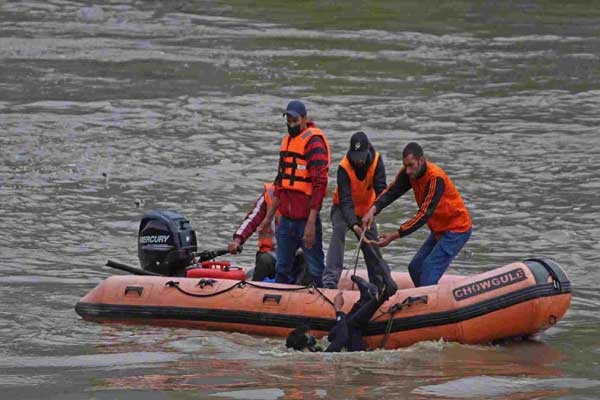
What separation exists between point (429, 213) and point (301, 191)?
3.64 feet

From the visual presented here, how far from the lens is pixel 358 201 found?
10.9 metres

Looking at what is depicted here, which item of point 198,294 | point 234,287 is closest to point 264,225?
point 234,287

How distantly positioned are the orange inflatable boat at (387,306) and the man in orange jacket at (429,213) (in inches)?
9.0

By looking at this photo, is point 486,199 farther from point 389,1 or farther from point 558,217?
point 389,1

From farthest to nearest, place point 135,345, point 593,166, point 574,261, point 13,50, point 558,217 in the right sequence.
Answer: point 13,50 < point 593,166 < point 558,217 < point 574,261 < point 135,345

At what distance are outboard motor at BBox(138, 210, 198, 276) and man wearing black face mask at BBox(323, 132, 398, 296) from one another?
1.36m

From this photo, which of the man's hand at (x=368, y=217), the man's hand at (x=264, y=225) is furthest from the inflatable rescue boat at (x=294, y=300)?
the man's hand at (x=368, y=217)

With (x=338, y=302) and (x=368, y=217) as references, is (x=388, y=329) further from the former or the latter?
(x=368, y=217)

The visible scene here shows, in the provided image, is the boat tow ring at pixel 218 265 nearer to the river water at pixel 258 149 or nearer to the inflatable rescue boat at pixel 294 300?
the inflatable rescue boat at pixel 294 300

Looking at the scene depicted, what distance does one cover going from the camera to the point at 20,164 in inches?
703

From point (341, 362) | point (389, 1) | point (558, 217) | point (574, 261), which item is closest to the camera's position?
point (341, 362)

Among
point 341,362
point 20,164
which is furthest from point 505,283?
point 20,164

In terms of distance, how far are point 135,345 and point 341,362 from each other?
66.3 inches

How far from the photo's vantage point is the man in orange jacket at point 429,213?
1044 cm
